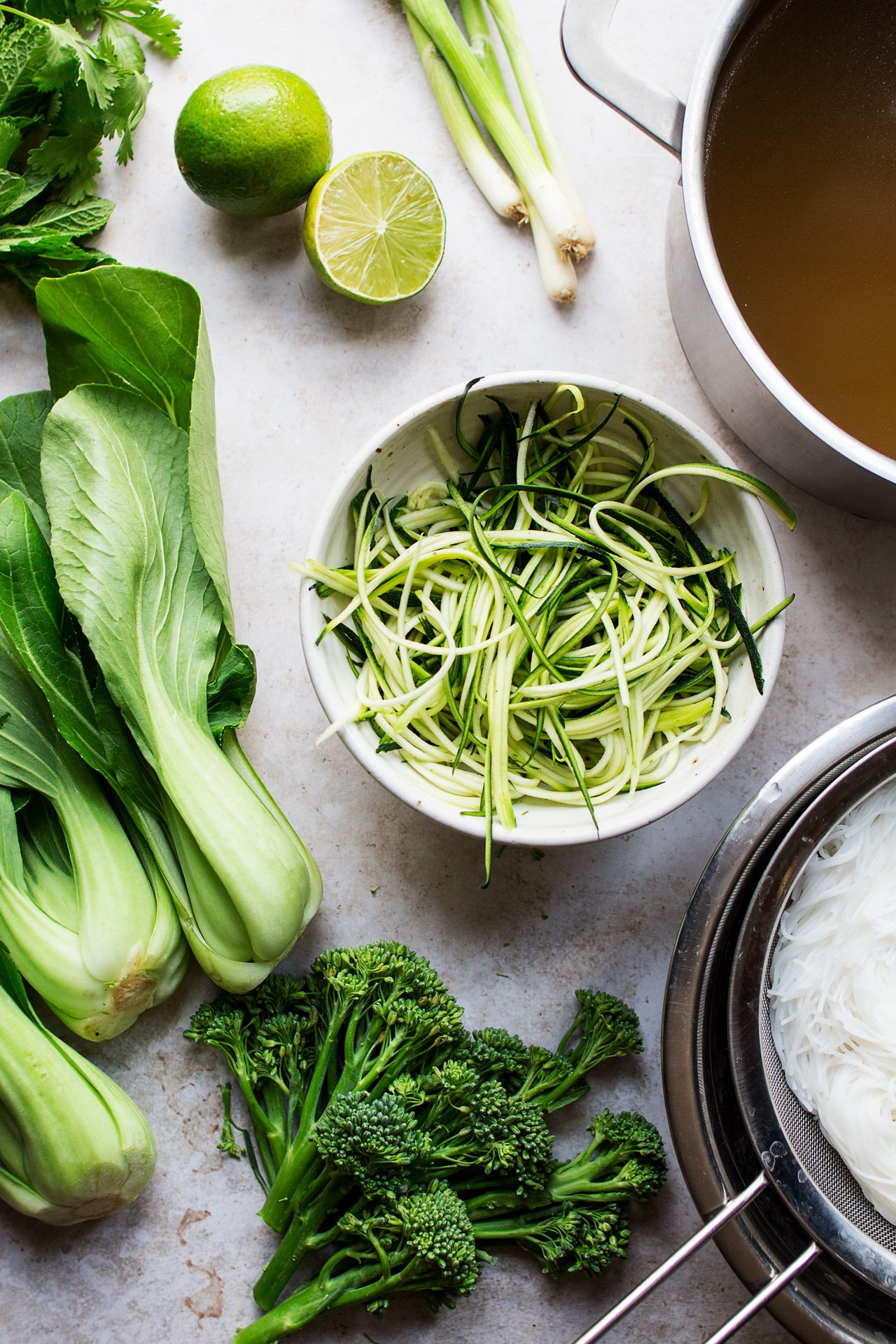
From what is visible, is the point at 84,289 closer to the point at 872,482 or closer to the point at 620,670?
the point at 620,670

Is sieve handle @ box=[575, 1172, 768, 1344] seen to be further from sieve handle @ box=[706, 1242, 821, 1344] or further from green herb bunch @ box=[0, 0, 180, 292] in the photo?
green herb bunch @ box=[0, 0, 180, 292]

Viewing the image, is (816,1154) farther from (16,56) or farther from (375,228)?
(16,56)

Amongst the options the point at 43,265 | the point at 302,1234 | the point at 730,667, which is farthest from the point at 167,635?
the point at 302,1234

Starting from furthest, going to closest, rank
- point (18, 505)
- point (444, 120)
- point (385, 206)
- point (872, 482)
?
point (444, 120)
point (385, 206)
point (18, 505)
point (872, 482)

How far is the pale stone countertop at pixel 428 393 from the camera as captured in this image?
71.4 inches

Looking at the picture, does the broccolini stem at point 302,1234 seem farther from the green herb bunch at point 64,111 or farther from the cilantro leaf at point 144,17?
the cilantro leaf at point 144,17

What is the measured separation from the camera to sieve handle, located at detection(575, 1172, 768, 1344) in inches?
47.9

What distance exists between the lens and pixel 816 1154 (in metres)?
1.57

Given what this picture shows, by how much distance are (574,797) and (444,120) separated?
1355mm

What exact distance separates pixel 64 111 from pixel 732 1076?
2.08m

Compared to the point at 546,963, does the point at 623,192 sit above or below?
above

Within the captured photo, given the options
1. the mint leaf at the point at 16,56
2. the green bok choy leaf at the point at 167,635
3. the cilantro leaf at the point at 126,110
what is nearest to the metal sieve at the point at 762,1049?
the green bok choy leaf at the point at 167,635

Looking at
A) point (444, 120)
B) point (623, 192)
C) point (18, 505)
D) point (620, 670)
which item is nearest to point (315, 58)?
point (444, 120)

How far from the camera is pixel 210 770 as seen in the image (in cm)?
159
